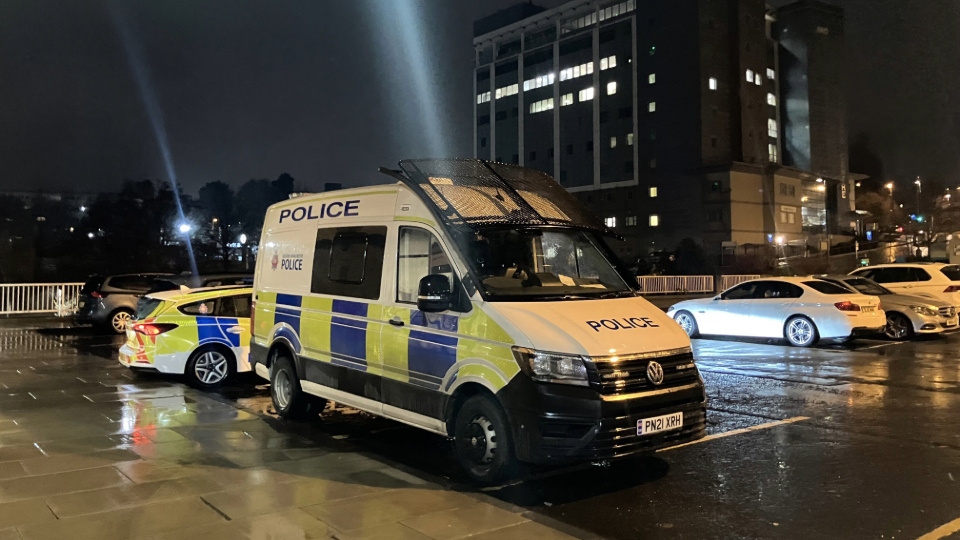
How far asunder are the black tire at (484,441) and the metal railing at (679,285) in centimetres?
2913

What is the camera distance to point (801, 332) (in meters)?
14.6

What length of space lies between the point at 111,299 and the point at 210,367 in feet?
27.6

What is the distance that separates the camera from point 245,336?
10.3 m

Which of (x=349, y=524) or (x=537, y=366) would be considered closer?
(x=349, y=524)

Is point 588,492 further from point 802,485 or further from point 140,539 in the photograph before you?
point 140,539

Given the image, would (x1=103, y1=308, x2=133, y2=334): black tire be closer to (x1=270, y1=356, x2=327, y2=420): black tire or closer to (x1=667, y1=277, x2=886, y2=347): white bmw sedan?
(x1=270, y1=356, x2=327, y2=420): black tire

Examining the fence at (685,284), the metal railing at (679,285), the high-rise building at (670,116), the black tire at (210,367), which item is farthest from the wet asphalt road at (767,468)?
the high-rise building at (670,116)

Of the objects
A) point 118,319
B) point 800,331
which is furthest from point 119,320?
point 800,331

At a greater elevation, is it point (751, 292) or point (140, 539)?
point (751, 292)

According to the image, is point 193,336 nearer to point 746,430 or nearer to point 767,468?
point 746,430

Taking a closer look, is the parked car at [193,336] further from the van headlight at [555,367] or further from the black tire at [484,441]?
the van headlight at [555,367]

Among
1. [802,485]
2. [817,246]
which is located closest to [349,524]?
[802,485]

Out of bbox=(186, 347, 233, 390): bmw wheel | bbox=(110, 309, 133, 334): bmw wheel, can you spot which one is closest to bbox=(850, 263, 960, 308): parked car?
bbox=(186, 347, 233, 390): bmw wheel

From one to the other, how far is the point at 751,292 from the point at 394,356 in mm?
11507
